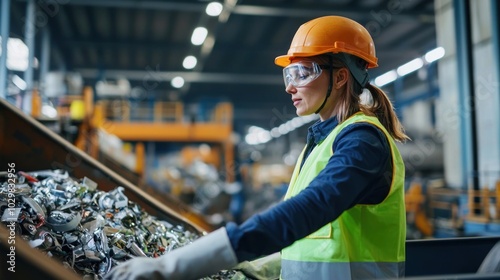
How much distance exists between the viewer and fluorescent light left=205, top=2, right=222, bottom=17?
11.9m

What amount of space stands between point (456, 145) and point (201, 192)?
588 centimetres

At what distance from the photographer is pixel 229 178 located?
12578mm

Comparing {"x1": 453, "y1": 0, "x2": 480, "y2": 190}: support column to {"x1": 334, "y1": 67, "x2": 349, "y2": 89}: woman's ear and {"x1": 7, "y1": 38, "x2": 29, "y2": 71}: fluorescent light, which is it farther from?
{"x1": 7, "y1": 38, "x2": 29, "y2": 71}: fluorescent light

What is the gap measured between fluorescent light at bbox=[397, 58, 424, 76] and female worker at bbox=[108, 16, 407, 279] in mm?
13649

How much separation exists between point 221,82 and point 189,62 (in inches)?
109

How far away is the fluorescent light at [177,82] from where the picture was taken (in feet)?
70.7

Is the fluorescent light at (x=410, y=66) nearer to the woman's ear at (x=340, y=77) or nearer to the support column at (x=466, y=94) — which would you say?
the support column at (x=466, y=94)

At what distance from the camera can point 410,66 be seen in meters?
15.3

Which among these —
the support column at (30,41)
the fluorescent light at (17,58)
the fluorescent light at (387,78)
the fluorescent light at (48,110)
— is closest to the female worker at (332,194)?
the fluorescent light at (48,110)

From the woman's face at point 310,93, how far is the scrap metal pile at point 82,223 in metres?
0.83

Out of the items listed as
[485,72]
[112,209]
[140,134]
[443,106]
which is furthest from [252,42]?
[112,209]

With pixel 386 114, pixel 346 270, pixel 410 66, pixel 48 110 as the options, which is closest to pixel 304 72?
pixel 386 114

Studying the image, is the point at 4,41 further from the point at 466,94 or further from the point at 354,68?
the point at 466,94

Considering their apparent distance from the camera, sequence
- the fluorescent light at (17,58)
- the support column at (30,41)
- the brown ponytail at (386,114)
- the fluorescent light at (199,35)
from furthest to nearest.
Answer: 1. the fluorescent light at (199,35)
2. the fluorescent light at (17,58)
3. the support column at (30,41)
4. the brown ponytail at (386,114)
